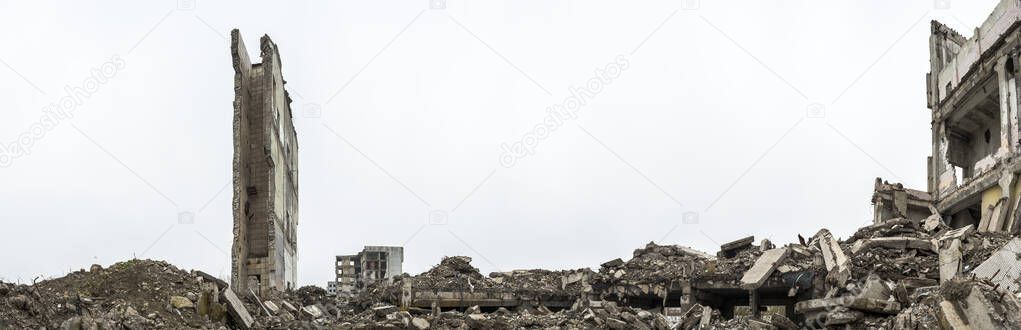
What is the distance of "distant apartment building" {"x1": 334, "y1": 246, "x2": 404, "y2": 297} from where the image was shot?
954 inches

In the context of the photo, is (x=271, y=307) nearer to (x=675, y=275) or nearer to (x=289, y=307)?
(x=289, y=307)

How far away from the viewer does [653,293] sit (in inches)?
690

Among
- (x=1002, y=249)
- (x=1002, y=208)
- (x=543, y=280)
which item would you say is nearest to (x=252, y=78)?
(x=543, y=280)

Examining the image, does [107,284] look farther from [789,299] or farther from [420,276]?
[789,299]

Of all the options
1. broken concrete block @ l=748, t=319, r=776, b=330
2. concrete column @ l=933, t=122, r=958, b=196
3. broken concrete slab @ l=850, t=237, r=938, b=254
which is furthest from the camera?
concrete column @ l=933, t=122, r=958, b=196

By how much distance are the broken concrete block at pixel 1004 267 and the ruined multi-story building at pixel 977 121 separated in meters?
5.74

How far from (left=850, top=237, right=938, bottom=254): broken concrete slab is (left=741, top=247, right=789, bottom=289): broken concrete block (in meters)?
1.20

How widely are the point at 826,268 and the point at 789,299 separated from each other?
1.06 m

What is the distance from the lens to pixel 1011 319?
8625 millimetres

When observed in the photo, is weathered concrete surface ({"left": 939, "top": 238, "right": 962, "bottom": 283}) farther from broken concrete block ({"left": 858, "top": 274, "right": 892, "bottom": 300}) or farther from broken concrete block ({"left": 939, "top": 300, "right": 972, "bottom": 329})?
broken concrete block ({"left": 939, "top": 300, "right": 972, "bottom": 329})

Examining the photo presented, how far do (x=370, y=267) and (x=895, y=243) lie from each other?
43.8 feet

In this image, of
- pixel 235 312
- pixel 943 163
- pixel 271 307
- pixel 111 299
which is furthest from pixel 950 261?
pixel 111 299

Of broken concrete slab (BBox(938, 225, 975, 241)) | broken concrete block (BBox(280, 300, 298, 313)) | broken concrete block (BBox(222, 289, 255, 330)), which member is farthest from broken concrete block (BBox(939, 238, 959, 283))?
broken concrete block (BBox(222, 289, 255, 330))

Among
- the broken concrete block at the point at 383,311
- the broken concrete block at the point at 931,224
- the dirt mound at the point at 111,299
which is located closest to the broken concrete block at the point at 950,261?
the broken concrete block at the point at 931,224
